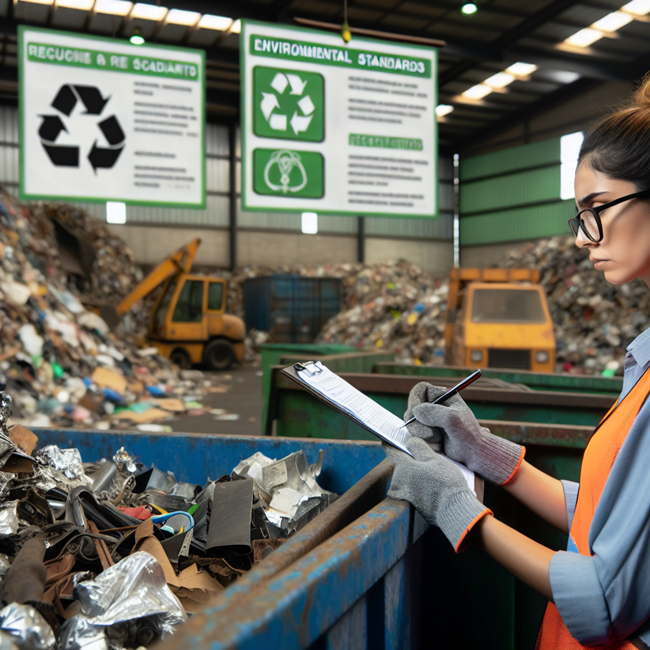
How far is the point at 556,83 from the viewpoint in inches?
588

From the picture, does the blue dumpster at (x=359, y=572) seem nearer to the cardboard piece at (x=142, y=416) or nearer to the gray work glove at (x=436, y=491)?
the gray work glove at (x=436, y=491)

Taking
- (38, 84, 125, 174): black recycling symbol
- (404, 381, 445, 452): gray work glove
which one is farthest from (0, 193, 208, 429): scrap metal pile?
(404, 381, 445, 452): gray work glove

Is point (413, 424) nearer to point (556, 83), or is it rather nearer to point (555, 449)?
point (555, 449)

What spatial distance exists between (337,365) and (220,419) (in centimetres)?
338

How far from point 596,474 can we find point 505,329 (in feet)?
16.9

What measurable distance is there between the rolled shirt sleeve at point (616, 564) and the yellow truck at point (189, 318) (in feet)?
33.3

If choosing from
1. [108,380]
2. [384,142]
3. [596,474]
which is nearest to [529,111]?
[384,142]

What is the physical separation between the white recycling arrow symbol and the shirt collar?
3336 mm

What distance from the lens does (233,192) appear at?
1703 centimetres

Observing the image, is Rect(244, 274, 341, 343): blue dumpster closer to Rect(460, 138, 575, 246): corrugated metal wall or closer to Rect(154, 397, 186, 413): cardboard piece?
Rect(460, 138, 575, 246): corrugated metal wall

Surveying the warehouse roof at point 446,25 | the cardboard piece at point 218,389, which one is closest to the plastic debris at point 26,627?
the cardboard piece at point 218,389

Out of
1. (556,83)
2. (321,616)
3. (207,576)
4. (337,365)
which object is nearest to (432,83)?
(337,365)

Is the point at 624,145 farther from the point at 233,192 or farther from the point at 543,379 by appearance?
the point at 233,192

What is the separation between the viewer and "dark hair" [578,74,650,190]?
1.03m
